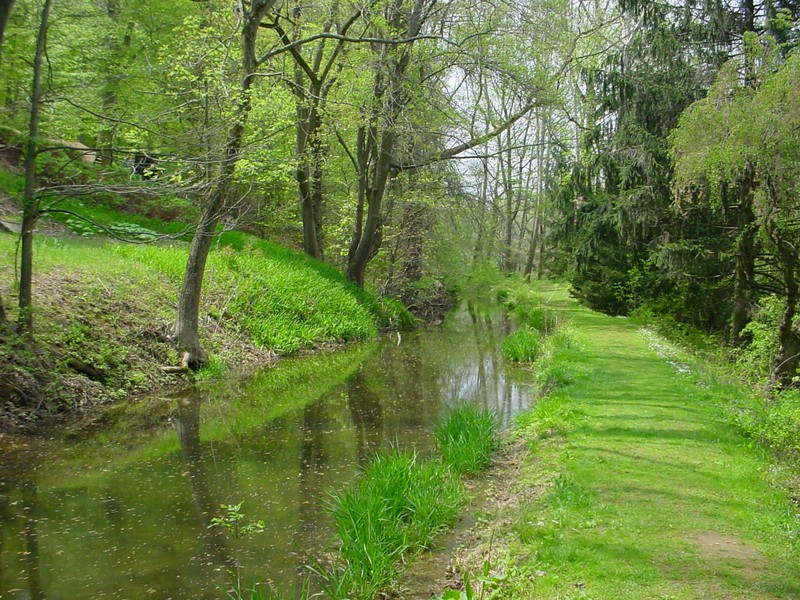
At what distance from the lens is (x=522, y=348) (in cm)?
1408

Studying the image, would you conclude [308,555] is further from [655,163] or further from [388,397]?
[655,163]

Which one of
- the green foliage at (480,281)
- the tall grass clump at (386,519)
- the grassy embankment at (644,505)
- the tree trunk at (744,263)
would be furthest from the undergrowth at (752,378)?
the green foliage at (480,281)

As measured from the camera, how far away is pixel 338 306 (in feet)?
54.7

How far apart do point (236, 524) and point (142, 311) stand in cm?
688

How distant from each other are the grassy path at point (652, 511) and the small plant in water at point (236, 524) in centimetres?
220

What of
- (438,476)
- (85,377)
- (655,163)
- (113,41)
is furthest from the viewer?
(113,41)

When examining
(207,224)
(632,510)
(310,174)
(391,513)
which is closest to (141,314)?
(207,224)

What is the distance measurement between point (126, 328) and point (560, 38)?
436 inches

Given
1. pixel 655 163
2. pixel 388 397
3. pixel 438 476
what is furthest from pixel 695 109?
pixel 438 476

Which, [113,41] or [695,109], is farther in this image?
[113,41]

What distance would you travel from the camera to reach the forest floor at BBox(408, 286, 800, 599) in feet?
12.9

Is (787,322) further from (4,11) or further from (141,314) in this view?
(4,11)

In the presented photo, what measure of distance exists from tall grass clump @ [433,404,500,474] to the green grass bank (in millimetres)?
5284

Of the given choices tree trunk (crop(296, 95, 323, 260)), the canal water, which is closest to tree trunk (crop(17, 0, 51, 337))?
the canal water
